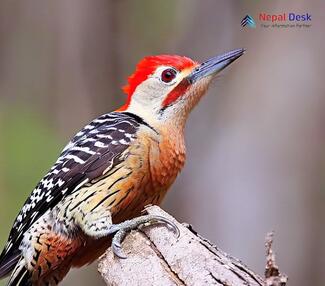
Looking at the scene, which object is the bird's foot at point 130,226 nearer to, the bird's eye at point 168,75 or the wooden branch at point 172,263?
the wooden branch at point 172,263

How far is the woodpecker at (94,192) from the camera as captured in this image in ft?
15.0

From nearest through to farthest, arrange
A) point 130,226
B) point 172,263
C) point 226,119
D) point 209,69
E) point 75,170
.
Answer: point 172,263 < point 130,226 < point 75,170 < point 209,69 < point 226,119

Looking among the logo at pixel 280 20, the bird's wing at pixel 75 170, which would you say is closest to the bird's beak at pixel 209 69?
the bird's wing at pixel 75 170

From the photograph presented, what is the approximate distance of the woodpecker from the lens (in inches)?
180

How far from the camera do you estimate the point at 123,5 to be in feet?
25.3

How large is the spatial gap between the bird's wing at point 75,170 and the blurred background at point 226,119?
1.90 m

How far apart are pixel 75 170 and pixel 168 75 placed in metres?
0.82

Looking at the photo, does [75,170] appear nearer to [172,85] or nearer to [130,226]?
[130,226]

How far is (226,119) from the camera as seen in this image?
6.89 metres

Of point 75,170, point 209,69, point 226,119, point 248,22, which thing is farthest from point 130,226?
point 248,22

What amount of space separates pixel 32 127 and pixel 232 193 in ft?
5.93

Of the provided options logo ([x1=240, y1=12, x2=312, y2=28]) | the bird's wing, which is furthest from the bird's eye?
logo ([x1=240, y1=12, x2=312, y2=28])

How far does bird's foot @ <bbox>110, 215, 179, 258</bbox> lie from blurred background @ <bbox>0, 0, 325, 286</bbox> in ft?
7.82

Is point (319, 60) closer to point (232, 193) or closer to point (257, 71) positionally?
point (257, 71)
